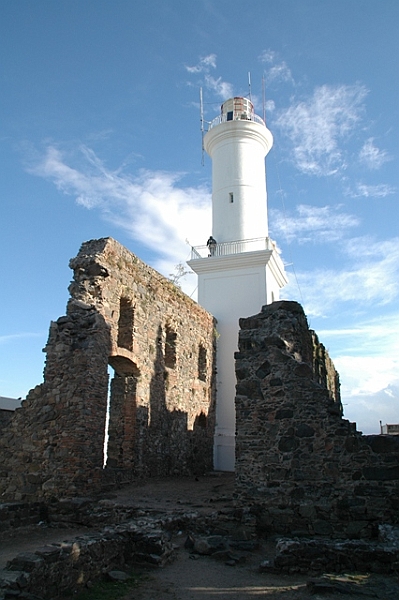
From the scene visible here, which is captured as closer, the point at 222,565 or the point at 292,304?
the point at 222,565

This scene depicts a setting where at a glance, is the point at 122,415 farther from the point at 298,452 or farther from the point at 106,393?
the point at 298,452

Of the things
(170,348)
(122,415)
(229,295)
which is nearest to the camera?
(122,415)

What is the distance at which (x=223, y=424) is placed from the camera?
18.8 meters

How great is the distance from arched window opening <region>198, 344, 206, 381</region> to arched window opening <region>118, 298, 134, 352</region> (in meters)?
5.37

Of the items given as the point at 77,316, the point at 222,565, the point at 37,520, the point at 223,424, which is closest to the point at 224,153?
the point at 223,424

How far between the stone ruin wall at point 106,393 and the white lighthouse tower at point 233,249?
103 inches

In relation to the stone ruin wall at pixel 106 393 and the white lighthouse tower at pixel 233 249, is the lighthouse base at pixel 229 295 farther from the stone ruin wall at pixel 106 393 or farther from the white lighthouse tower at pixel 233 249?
the stone ruin wall at pixel 106 393

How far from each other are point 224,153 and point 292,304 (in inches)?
592

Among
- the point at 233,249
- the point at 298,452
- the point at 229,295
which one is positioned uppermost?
the point at 233,249

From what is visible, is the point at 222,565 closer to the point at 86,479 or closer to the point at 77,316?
the point at 86,479

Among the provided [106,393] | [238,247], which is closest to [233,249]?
[238,247]

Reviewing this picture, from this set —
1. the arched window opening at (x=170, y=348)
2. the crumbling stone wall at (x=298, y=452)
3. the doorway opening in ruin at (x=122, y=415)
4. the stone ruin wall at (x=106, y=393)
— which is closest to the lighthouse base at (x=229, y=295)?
the stone ruin wall at (x=106, y=393)

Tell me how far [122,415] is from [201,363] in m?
5.96

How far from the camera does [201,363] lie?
18.2 m
